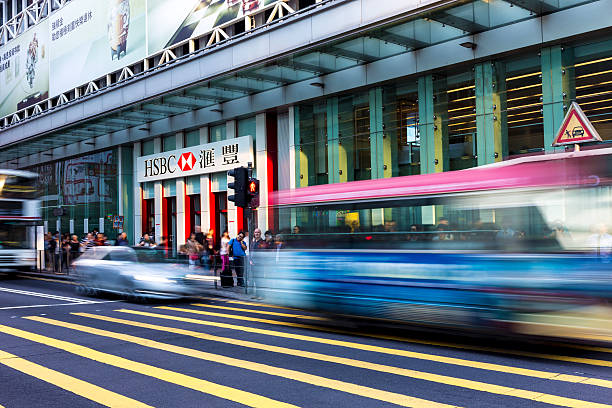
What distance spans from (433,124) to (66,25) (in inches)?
1027

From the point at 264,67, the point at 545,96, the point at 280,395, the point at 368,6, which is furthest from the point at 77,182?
the point at 280,395

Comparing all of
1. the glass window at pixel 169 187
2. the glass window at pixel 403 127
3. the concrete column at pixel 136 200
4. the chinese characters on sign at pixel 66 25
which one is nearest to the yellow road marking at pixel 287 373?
the glass window at pixel 403 127

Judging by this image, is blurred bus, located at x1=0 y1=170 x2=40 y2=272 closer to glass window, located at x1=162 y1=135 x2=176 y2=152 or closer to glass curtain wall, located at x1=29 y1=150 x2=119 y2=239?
glass window, located at x1=162 y1=135 x2=176 y2=152

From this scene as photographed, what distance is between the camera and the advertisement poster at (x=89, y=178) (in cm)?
3247

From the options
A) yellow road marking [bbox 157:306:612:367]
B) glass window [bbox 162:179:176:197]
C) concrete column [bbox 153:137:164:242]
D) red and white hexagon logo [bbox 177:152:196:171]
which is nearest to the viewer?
yellow road marking [bbox 157:306:612:367]

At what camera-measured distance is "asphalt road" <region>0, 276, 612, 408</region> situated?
5.99 m

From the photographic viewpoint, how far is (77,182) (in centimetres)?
3481

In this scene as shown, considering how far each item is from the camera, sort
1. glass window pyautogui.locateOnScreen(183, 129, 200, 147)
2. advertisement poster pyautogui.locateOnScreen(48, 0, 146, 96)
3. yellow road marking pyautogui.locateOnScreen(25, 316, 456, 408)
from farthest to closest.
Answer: advertisement poster pyautogui.locateOnScreen(48, 0, 146, 96) → glass window pyautogui.locateOnScreen(183, 129, 200, 147) → yellow road marking pyautogui.locateOnScreen(25, 316, 456, 408)

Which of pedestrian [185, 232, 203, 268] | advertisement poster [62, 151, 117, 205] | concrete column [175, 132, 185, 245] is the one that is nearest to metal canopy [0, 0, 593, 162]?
concrete column [175, 132, 185, 245]

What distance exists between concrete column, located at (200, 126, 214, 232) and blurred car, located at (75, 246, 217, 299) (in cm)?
1036

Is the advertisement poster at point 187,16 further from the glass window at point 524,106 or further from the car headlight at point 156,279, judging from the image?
the car headlight at point 156,279

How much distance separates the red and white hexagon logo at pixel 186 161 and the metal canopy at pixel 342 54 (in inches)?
77.1

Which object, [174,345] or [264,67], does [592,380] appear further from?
[264,67]

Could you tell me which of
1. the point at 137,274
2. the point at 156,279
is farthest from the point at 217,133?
the point at 156,279
